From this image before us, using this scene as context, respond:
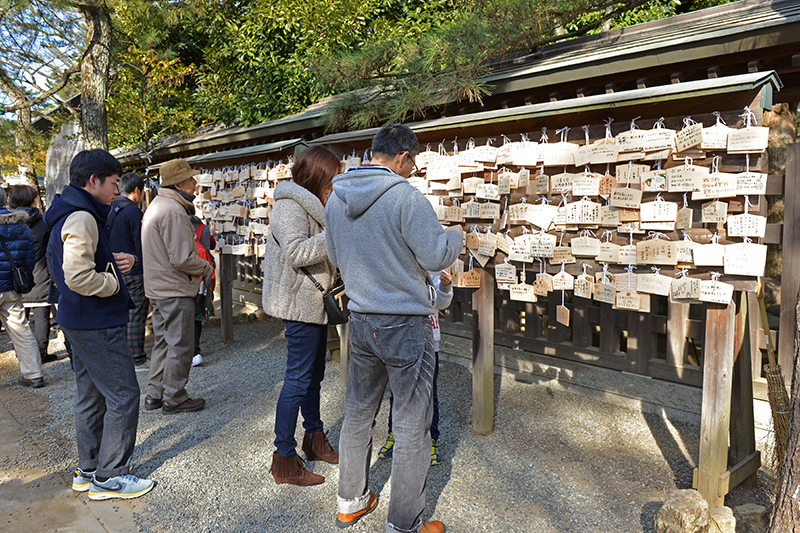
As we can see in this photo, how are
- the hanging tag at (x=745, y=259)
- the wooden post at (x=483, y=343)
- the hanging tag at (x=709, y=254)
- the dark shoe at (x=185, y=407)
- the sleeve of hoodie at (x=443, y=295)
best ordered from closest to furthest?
the hanging tag at (x=745, y=259)
the hanging tag at (x=709, y=254)
the sleeve of hoodie at (x=443, y=295)
the wooden post at (x=483, y=343)
the dark shoe at (x=185, y=407)

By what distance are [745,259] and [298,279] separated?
2379mm

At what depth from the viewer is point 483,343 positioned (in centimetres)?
392

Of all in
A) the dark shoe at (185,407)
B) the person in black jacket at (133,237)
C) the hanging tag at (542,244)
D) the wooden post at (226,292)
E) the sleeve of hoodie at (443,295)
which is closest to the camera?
the sleeve of hoodie at (443,295)

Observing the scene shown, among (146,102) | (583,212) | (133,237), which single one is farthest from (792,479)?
(146,102)

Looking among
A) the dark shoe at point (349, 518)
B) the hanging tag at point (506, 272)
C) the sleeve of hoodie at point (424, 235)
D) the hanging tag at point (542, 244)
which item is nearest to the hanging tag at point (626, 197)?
the hanging tag at point (542, 244)

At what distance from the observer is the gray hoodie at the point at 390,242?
7.89 feet

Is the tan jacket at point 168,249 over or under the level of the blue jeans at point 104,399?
over

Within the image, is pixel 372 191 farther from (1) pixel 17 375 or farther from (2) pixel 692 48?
(1) pixel 17 375

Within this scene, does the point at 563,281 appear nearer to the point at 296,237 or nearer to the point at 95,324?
the point at 296,237

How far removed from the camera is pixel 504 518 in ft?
10.00

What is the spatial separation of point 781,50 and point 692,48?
19.9 inches

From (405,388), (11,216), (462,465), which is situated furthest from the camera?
(11,216)

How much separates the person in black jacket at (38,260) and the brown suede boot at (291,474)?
12.9 ft

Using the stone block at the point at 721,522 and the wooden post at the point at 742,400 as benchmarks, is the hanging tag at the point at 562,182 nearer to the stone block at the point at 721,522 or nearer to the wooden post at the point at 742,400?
the wooden post at the point at 742,400
